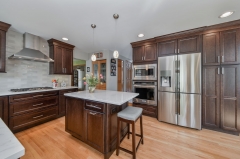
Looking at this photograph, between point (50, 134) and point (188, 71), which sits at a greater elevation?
point (188, 71)

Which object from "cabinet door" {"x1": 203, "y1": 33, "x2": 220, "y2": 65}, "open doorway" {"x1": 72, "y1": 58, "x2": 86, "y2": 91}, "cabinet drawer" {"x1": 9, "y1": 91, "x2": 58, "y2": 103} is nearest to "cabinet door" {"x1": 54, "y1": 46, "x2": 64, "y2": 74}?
"cabinet drawer" {"x1": 9, "y1": 91, "x2": 58, "y2": 103}

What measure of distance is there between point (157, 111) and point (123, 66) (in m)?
3.14

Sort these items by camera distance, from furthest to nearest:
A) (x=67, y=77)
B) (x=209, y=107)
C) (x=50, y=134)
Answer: (x=67, y=77) → (x=209, y=107) → (x=50, y=134)

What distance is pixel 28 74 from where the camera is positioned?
2.87 m

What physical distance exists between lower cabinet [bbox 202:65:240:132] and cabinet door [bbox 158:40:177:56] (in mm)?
873

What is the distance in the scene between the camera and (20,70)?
272 cm

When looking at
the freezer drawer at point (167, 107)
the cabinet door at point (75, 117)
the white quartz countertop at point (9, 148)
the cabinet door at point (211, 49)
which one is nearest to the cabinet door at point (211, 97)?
the cabinet door at point (211, 49)

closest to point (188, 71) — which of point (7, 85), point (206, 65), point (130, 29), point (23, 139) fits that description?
point (206, 65)

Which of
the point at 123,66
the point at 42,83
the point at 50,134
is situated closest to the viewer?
the point at 50,134

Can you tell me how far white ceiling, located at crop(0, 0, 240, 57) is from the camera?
1.62m

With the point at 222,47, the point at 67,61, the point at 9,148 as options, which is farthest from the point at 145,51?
the point at 9,148

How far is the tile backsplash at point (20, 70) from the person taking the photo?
2516 mm

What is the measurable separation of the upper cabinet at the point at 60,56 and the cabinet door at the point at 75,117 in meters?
1.75

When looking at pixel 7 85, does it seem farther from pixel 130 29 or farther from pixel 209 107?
pixel 209 107
